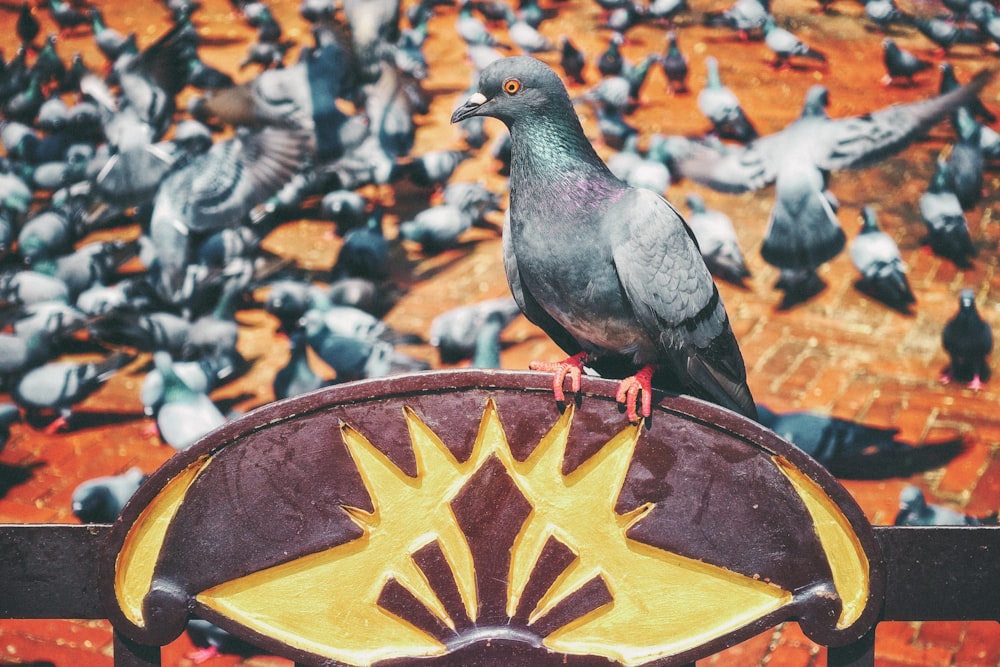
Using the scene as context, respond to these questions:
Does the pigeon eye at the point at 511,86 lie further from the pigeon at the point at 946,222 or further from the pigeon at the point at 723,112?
the pigeon at the point at 723,112

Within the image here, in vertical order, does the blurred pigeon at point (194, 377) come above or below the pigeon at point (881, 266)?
above

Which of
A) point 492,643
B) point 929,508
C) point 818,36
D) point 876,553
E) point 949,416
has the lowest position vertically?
point 818,36

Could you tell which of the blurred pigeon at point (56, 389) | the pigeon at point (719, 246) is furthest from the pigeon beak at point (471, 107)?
the pigeon at point (719, 246)

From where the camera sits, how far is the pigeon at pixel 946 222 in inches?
251

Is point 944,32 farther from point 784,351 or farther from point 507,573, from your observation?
point 507,573

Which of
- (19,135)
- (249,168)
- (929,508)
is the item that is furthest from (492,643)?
(19,135)

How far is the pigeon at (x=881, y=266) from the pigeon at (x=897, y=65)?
3665 millimetres

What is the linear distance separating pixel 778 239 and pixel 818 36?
5183 mm

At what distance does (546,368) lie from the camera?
8.43 feet

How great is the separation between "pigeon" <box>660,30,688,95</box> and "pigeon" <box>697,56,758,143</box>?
0.90 meters

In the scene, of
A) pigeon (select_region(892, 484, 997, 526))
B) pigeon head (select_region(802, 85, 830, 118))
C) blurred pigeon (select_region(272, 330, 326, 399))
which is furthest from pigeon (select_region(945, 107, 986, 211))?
blurred pigeon (select_region(272, 330, 326, 399))

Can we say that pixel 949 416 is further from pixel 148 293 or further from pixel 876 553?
pixel 148 293

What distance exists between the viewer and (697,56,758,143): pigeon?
7.96 m

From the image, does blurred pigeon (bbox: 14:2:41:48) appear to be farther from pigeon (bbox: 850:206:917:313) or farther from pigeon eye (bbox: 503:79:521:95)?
pigeon eye (bbox: 503:79:521:95)
